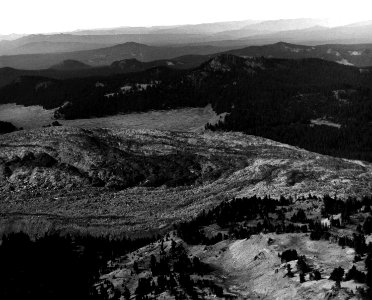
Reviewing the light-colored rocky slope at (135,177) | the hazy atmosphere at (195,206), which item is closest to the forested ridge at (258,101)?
the hazy atmosphere at (195,206)

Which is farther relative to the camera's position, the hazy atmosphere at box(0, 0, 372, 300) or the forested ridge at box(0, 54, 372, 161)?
the forested ridge at box(0, 54, 372, 161)

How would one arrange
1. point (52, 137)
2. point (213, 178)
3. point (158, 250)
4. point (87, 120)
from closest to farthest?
1. point (158, 250)
2. point (213, 178)
3. point (52, 137)
4. point (87, 120)

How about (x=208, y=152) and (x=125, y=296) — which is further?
(x=208, y=152)

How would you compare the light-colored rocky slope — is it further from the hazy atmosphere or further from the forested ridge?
the forested ridge

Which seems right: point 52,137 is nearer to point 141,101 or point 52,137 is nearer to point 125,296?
point 125,296

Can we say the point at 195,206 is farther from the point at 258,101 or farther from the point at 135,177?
the point at 258,101

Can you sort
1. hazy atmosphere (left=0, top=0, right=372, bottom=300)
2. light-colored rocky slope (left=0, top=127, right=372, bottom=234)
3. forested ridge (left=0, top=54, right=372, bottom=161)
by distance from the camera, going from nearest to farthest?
A: hazy atmosphere (left=0, top=0, right=372, bottom=300)
light-colored rocky slope (left=0, top=127, right=372, bottom=234)
forested ridge (left=0, top=54, right=372, bottom=161)

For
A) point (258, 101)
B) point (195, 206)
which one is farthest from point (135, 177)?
point (258, 101)

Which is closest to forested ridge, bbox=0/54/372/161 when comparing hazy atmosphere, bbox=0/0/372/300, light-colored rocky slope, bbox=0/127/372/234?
hazy atmosphere, bbox=0/0/372/300

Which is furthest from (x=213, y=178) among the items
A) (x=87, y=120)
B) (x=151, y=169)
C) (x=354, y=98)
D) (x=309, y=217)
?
(x=354, y=98)
